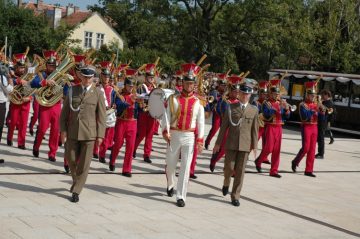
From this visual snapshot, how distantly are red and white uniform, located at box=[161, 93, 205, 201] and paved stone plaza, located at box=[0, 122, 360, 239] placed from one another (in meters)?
0.63

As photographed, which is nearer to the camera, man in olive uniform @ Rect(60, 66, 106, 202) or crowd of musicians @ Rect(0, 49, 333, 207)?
man in olive uniform @ Rect(60, 66, 106, 202)

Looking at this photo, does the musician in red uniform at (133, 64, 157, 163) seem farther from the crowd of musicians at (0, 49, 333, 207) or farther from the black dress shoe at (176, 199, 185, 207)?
the black dress shoe at (176, 199, 185, 207)

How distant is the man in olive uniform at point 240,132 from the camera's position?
955cm

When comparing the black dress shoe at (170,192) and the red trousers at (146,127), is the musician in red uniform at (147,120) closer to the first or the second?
the red trousers at (146,127)

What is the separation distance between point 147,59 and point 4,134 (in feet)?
119

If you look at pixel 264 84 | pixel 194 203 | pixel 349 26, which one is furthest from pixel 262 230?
A: pixel 349 26

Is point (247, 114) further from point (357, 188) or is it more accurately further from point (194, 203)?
point (357, 188)

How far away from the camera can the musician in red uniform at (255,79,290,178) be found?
12.6m

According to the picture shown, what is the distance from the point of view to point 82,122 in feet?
28.8

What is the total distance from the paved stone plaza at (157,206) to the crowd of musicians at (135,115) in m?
0.35

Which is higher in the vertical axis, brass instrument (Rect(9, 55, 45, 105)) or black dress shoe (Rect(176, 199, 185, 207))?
brass instrument (Rect(9, 55, 45, 105))

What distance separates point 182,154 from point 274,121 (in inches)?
158

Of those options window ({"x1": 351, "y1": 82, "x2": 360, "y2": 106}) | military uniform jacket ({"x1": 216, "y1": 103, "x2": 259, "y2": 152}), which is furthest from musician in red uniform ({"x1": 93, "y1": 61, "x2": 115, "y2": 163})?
window ({"x1": 351, "y1": 82, "x2": 360, "y2": 106})

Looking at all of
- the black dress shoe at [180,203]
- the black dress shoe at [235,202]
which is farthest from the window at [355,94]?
the black dress shoe at [180,203]
